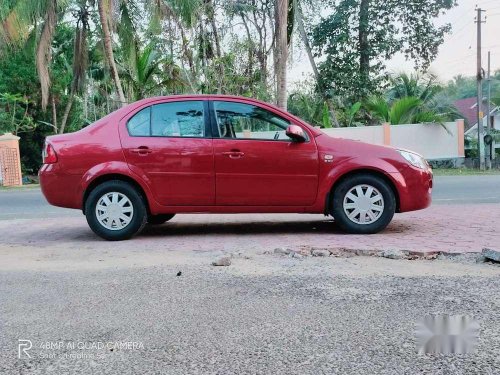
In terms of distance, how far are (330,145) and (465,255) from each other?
1987 millimetres

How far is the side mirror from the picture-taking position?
5738 millimetres

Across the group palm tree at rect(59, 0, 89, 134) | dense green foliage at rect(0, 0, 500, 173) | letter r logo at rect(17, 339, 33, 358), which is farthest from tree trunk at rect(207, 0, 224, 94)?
letter r logo at rect(17, 339, 33, 358)

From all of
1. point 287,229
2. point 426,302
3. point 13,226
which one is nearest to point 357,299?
point 426,302

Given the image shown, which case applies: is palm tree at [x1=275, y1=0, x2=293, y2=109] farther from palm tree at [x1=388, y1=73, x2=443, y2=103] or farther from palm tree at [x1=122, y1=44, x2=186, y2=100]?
palm tree at [x1=388, y1=73, x2=443, y2=103]

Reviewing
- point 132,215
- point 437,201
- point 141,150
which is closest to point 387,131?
point 437,201

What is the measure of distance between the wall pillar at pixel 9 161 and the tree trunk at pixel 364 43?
55.6 ft

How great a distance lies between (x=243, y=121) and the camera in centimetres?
604

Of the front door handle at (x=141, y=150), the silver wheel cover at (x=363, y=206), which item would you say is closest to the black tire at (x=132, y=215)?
the front door handle at (x=141, y=150)

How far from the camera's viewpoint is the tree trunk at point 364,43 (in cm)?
2567

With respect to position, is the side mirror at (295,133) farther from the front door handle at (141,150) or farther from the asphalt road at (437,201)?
the asphalt road at (437,201)

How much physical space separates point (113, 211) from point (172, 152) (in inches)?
36.9

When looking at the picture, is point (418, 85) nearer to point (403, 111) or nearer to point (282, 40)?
point (403, 111)

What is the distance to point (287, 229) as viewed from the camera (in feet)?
21.0

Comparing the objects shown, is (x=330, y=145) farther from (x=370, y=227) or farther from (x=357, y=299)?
(x=357, y=299)
